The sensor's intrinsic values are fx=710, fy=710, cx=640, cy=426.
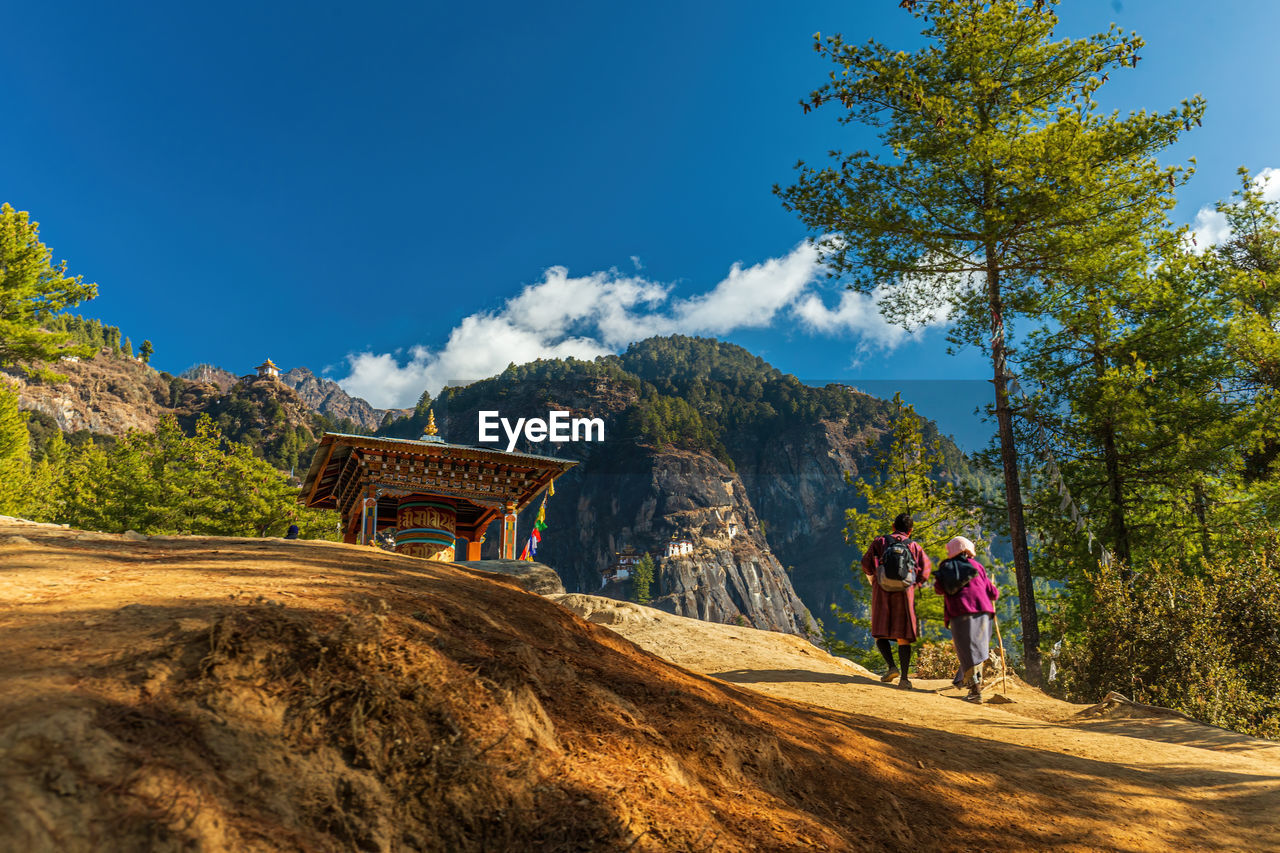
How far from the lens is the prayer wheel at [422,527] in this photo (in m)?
18.8

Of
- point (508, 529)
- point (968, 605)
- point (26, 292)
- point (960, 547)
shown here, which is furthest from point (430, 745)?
point (26, 292)

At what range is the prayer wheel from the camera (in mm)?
18766

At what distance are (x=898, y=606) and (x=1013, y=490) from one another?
6785 mm

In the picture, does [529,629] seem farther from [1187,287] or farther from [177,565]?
[1187,287]

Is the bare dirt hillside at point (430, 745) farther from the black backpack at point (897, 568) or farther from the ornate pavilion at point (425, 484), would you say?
the ornate pavilion at point (425, 484)

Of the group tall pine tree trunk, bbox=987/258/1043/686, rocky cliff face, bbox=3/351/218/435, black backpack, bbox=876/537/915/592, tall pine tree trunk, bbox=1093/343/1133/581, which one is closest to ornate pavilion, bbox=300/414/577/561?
black backpack, bbox=876/537/915/592

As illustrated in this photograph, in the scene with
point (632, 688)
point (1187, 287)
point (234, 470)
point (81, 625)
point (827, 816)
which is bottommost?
point (827, 816)

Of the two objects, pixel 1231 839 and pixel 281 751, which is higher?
pixel 281 751

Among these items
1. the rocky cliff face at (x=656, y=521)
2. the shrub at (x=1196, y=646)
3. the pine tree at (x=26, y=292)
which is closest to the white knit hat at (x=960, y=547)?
the shrub at (x=1196, y=646)

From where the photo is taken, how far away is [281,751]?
2.70 meters

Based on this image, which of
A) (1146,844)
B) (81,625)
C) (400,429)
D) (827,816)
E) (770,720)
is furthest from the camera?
(400,429)

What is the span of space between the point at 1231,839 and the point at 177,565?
7169 millimetres

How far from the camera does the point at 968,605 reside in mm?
8875

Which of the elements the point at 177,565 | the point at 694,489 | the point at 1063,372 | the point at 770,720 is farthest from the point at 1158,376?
the point at 694,489
